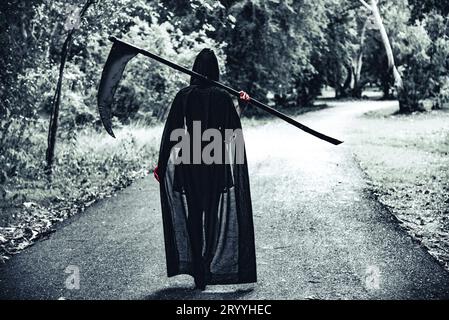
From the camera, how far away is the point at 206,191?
466cm

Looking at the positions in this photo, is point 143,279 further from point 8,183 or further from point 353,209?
point 8,183

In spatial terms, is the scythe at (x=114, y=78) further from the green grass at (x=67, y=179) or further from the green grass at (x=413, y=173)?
the green grass at (x=413, y=173)

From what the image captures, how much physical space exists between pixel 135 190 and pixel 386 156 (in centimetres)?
677

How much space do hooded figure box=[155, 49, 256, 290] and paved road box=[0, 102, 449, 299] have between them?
251 millimetres

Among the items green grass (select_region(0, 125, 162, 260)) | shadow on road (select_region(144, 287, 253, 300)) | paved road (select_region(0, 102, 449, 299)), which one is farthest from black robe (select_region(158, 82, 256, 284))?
green grass (select_region(0, 125, 162, 260))

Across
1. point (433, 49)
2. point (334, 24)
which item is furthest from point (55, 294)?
point (334, 24)

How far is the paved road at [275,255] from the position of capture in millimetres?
4527

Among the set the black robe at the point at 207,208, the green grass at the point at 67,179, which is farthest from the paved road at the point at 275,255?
the green grass at the point at 67,179

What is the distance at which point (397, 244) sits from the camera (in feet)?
19.1

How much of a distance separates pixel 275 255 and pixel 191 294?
1349 mm

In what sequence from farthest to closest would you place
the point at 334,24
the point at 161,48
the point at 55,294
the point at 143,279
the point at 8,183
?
the point at 334,24 < the point at 161,48 < the point at 8,183 < the point at 143,279 < the point at 55,294

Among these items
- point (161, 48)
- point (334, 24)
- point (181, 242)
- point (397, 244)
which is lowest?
point (397, 244)

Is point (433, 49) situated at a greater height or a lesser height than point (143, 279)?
greater

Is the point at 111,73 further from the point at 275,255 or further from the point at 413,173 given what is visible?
the point at 413,173
